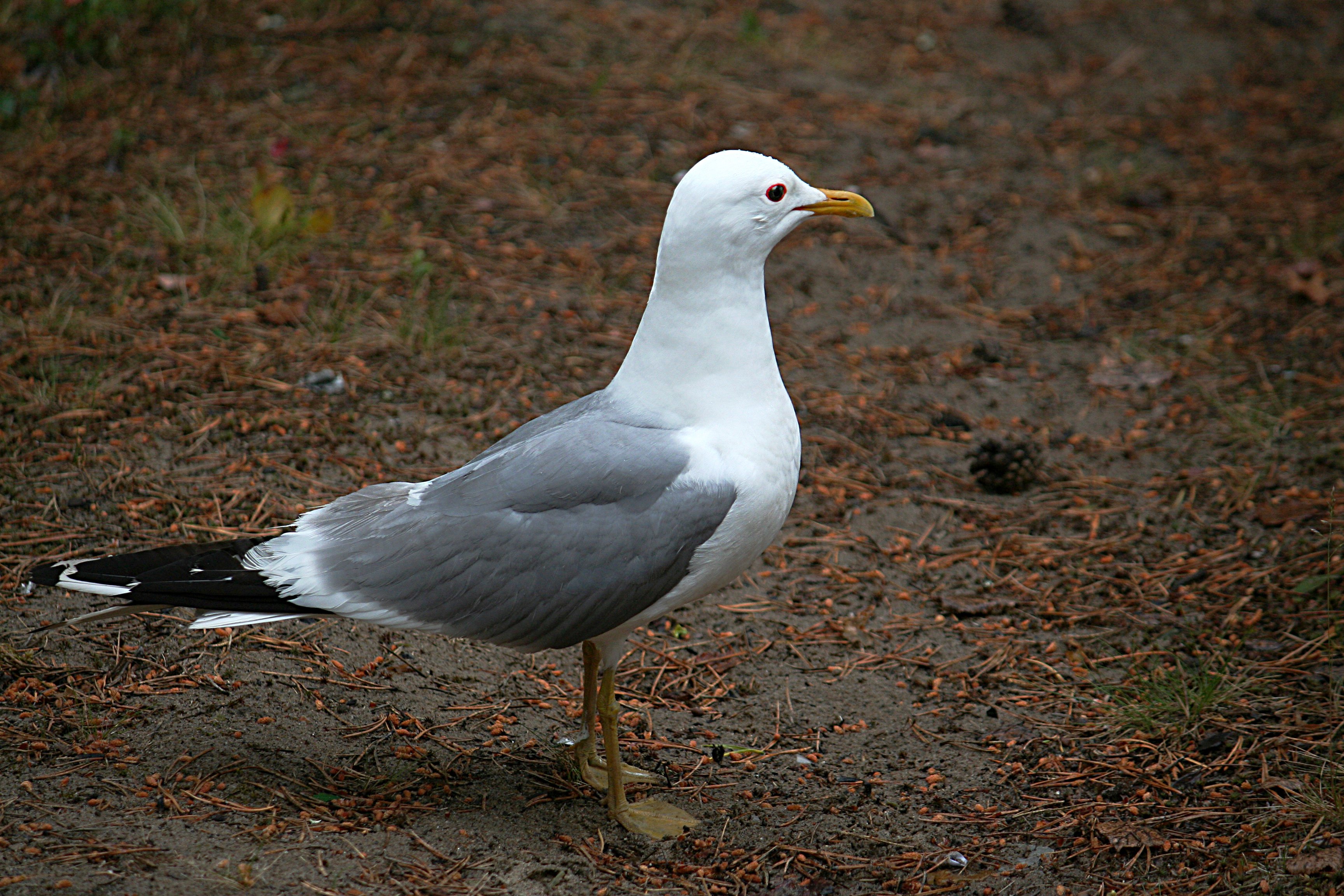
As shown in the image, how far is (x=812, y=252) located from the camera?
6.05m

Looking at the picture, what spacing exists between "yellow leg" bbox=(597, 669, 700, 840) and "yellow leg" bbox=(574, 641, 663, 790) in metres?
0.12

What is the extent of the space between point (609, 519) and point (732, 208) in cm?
87

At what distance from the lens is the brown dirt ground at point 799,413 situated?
3.00m

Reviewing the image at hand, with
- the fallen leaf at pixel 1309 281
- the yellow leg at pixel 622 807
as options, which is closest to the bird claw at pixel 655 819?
the yellow leg at pixel 622 807

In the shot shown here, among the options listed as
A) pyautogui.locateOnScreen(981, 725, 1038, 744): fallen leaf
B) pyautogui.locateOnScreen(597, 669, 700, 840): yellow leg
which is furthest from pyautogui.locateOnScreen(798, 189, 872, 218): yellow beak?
pyautogui.locateOnScreen(981, 725, 1038, 744): fallen leaf

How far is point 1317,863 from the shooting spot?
2.71 metres

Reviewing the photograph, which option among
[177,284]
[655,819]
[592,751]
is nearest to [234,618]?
[592,751]

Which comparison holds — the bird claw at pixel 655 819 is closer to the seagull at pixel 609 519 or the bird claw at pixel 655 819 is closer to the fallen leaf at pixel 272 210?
the seagull at pixel 609 519

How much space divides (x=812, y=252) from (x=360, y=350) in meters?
2.50

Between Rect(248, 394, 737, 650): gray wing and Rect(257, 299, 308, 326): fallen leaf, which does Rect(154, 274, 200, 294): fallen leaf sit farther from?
Rect(248, 394, 737, 650): gray wing

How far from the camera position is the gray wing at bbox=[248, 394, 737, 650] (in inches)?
112

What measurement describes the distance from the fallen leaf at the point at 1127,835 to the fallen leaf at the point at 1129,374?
105 inches

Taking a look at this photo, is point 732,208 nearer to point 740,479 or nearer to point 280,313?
point 740,479

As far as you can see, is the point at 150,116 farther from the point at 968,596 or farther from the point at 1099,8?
the point at 1099,8
